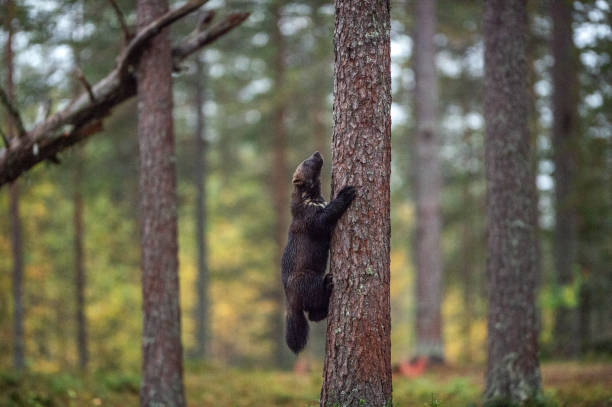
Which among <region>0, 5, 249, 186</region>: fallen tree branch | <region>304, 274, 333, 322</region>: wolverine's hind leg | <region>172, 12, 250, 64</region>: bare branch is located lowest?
<region>304, 274, 333, 322</region>: wolverine's hind leg

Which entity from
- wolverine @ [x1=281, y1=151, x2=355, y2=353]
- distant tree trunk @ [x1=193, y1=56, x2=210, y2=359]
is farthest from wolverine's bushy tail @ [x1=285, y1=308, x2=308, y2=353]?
distant tree trunk @ [x1=193, y1=56, x2=210, y2=359]

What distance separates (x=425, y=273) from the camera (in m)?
14.0

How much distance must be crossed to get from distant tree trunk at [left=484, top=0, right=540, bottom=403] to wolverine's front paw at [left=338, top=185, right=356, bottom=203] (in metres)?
3.07

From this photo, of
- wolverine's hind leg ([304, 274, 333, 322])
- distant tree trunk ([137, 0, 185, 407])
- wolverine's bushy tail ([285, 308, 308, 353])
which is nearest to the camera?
wolverine's hind leg ([304, 274, 333, 322])

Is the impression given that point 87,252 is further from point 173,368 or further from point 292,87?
point 173,368

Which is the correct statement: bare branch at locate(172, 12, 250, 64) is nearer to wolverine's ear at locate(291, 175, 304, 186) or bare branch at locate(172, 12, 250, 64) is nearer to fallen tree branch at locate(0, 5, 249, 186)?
fallen tree branch at locate(0, 5, 249, 186)

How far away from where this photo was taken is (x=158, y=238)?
25.8 ft

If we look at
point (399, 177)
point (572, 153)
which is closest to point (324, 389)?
point (572, 153)

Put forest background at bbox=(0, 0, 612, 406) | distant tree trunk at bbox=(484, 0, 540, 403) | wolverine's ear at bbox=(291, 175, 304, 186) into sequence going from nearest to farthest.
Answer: wolverine's ear at bbox=(291, 175, 304, 186)
distant tree trunk at bbox=(484, 0, 540, 403)
forest background at bbox=(0, 0, 612, 406)

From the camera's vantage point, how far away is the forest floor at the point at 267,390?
8059mm

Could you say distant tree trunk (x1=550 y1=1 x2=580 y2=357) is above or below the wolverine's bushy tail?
above

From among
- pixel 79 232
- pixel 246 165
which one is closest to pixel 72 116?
pixel 79 232

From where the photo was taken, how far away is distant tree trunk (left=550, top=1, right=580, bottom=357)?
13.8 metres

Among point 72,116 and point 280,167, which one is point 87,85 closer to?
point 72,116
